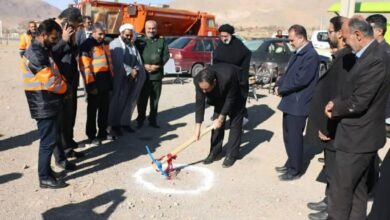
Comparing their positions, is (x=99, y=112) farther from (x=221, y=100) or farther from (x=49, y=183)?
(x=221, y=100)

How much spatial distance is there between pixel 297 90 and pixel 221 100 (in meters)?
1.00

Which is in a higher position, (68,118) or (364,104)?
(364,104)

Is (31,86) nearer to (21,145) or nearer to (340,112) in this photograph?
(21,145)

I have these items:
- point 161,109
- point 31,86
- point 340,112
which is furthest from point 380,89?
point 161,109

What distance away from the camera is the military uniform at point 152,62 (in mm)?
6973

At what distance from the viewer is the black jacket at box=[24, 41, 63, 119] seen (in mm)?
4117

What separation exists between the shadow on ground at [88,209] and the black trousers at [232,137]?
5.84ft

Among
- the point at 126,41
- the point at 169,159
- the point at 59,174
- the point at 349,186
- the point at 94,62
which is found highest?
the point at 126,41

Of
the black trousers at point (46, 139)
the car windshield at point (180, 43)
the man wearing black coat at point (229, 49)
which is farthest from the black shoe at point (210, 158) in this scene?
the car windshield at point (180, 43)

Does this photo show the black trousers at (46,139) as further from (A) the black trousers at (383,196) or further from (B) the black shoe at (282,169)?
(A) the black trousers at (383,196)

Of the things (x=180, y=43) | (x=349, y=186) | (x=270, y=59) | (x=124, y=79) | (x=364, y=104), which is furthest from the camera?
(x=180, y=43)

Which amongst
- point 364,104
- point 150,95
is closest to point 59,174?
point 150,95

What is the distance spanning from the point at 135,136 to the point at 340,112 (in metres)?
4.23

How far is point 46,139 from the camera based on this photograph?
4426mm
